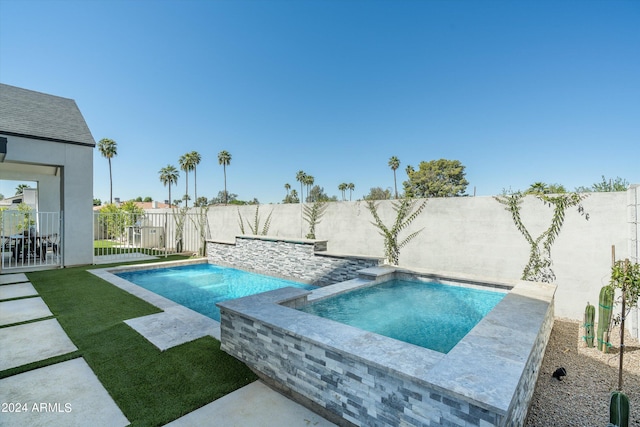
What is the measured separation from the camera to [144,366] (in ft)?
11.9

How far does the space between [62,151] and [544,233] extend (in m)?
16.1

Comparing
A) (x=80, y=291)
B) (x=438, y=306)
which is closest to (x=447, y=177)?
(x=438, y=306)

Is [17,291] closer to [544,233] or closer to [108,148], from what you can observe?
[544,233]

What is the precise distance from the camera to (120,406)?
285 centimetres

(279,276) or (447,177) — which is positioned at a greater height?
(447,177)

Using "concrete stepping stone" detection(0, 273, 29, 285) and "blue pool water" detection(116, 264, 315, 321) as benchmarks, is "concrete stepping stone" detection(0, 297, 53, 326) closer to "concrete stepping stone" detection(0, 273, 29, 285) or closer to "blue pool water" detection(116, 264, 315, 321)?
"blue pool water" detection(116, 264, 315, 321)

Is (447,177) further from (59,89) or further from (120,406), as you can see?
(120,406)

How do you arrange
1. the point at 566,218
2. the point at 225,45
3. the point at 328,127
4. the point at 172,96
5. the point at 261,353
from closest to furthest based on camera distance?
the point at 261,353, the point at 566,218, the point at 225,45, the point at 172,96, the point at 328,127

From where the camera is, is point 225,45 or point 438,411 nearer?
point 438,411

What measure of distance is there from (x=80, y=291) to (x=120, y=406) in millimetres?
6096

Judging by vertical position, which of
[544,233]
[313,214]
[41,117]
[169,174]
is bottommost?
[544,233]

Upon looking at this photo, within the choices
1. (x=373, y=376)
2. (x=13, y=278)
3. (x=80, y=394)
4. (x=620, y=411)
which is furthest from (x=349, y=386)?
(x=13, y=278)

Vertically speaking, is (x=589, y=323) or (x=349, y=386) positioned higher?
(x=349, y=386)

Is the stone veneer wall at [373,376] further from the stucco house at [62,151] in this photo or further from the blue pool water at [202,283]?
the stucco house at [62,151]
